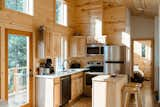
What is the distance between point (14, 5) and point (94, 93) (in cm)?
266

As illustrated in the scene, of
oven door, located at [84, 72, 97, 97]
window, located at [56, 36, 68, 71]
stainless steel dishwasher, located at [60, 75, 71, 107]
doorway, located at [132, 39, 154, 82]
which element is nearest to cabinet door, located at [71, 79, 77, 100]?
stainless steel dishwasher, located at [60, 75, 71, 107]

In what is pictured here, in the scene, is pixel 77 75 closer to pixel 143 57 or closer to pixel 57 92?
pixel 57 92

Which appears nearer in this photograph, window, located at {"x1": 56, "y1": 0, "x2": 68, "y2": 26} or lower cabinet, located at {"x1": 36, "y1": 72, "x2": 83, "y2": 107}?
lower cabinet, located at {"x1": 36, "y1": 72, "x2": 83, "y2": 107}

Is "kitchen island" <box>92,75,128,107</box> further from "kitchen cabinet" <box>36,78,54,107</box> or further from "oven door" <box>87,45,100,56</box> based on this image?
"oven door" <box>87,45,100,56</box>

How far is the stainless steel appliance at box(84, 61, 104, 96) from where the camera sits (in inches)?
292

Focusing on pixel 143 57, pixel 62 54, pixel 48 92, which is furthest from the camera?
pixel 143 57

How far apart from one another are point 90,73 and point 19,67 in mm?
3079

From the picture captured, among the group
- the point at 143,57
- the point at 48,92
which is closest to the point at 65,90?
the point at 48,92

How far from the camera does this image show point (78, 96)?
723cm

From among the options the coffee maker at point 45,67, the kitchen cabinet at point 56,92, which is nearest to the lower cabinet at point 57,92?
the kitchen cabinet at point 56,92

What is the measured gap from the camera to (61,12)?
731 centimetres

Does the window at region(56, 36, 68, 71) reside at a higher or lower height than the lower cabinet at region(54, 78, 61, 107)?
higher

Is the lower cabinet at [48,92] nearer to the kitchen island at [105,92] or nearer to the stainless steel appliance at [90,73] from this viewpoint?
the kitchen island at [105,92]

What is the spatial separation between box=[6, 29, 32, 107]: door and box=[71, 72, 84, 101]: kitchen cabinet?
1664 mm
